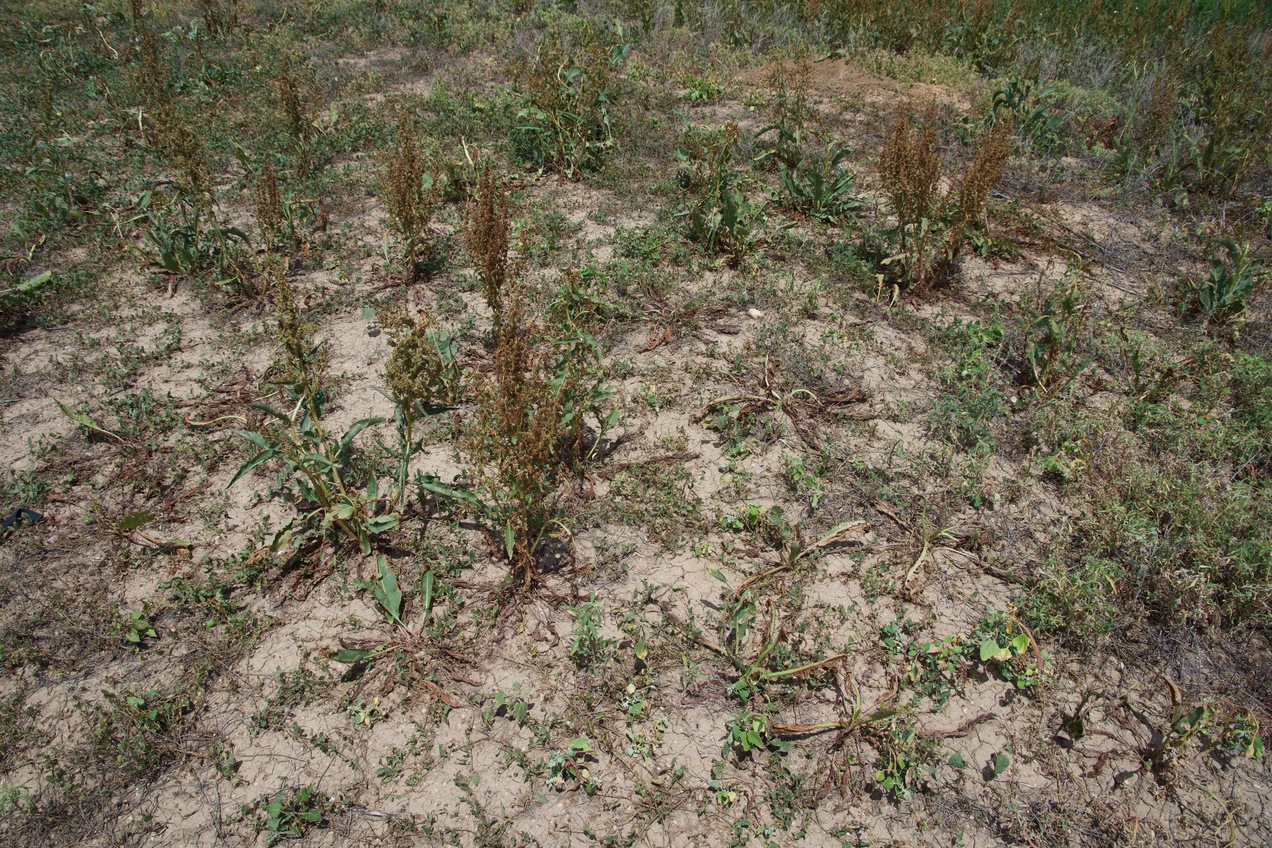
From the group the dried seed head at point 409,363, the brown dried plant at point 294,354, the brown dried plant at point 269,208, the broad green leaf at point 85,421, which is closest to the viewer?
the dried seed head at point 409,363

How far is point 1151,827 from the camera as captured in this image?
9.02 feet

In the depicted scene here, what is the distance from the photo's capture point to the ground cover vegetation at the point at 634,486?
2.86 metres

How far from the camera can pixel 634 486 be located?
12.9ft

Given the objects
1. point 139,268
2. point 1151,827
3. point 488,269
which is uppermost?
point 488,269

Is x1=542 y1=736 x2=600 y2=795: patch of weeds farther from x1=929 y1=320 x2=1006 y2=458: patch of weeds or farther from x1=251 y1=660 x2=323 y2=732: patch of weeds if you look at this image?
x1=929 y1=320 x2=1006 y2=458: patch of weeds

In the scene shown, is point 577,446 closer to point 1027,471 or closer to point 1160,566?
point 1027,471

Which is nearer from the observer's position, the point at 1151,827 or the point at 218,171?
the point at 1151,827

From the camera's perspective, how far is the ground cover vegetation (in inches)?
113

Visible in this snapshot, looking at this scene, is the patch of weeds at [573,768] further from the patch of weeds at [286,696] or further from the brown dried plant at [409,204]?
the brown dried plant at [409,204]

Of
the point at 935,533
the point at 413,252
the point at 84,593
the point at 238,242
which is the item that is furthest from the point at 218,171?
the point at 935,533

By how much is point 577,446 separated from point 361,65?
7.58 meters

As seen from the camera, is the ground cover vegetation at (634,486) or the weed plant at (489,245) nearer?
the ground cover vegetation at (634,486)

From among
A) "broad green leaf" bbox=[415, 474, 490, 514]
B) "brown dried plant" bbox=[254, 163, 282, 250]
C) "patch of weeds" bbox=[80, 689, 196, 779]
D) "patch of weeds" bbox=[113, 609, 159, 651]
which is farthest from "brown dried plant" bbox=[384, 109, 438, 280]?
"patch of weeds" bbox=[80, 689, 196, 779]


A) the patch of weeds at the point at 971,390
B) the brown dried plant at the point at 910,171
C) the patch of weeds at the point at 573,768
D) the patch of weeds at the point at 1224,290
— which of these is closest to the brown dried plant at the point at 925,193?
the brown dried plant at the point at 910,171
